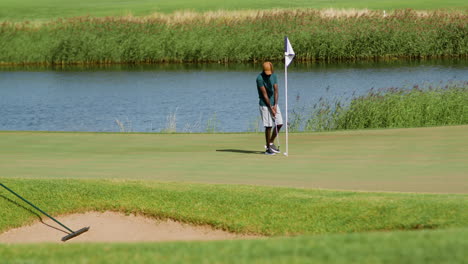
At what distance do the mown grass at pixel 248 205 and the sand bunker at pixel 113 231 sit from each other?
120 millimetres

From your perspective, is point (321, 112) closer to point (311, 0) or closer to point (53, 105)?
point (53, 105)

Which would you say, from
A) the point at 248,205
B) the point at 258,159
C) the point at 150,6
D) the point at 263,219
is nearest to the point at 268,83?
the point at 258,159

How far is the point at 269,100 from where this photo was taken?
54.4ft

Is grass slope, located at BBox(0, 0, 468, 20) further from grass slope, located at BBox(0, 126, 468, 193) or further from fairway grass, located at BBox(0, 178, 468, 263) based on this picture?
fairway grass, located at BBox(0, 178, 468, 263)

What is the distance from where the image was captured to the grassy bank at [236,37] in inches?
1912

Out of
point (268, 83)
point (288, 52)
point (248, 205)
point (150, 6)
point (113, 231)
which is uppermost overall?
point (288, 52)

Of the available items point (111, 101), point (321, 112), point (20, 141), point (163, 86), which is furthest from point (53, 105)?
point (20, 141)

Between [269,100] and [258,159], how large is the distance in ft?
4.28

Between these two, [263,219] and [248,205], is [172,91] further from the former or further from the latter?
[263,219]

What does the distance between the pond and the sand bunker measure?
43.5ft

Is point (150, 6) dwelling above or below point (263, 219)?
below

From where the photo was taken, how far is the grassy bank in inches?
1912

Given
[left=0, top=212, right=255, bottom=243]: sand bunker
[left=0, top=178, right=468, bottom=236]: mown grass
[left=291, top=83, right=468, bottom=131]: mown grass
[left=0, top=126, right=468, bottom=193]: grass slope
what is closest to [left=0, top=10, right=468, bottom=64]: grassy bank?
[left=291, top=83, right=468, bottom=131]: mown grass

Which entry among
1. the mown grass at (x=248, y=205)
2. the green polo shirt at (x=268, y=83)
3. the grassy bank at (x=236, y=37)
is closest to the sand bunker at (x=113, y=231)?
the mown grass at (x=248, y=205)
